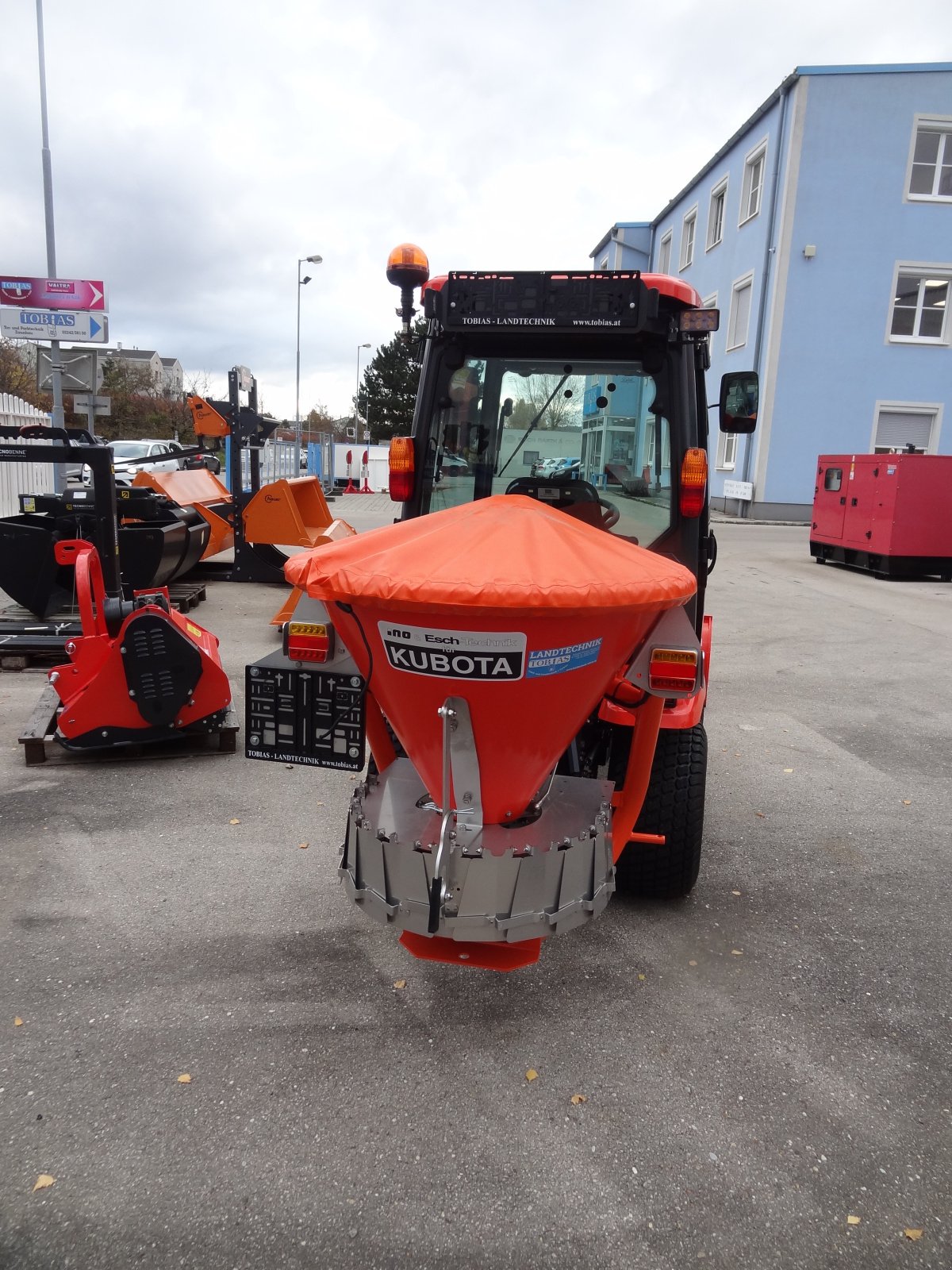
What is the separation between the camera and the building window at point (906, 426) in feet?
70.3

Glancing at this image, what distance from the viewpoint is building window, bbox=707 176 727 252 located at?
2477 cm

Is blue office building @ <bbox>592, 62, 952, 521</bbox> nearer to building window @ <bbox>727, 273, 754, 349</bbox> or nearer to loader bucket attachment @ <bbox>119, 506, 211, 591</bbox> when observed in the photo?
building window @ <bbox>727, 273, 754, 349</bbox>

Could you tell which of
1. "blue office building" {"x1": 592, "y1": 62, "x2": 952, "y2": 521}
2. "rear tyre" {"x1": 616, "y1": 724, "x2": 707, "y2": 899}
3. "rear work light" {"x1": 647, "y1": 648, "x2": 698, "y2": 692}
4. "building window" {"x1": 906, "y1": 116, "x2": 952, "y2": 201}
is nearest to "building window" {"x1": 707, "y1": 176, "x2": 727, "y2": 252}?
"blue office building" {"x1": 592, "y1": 62, "x2": 952, "y2": 521}

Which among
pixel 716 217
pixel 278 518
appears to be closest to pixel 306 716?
pixel 278 518

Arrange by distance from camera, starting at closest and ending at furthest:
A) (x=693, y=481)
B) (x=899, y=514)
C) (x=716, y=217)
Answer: (x=693, y=481), (x=899, y=514), (x=716, y=217)

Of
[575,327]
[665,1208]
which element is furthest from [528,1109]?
[575,327]

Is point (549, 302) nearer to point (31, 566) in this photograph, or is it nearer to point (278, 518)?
point (31, 566)

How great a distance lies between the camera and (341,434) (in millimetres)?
66375

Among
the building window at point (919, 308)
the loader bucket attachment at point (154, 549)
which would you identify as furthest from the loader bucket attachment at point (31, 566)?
the building window at point (919, 308)

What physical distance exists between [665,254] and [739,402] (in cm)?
3013

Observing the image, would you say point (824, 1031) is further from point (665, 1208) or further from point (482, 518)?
point (482, 518)

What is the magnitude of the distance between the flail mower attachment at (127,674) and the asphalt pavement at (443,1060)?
0.36 meters

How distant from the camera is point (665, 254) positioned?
99.7 feet

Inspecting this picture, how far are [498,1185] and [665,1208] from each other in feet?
1.30
